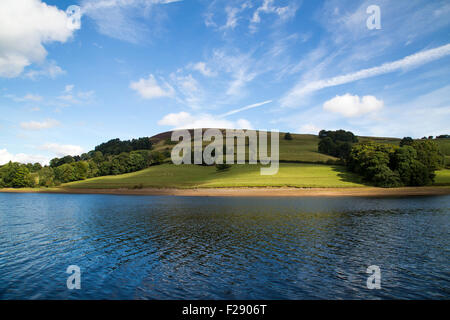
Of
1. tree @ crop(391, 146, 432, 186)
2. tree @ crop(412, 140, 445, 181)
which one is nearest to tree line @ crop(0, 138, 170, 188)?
tree @ crop(391, 146, 432, 186)

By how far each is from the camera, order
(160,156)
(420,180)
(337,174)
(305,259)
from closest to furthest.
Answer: (305,259), (420,180), (337,174), (160,156)

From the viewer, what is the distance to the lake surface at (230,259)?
1511cm

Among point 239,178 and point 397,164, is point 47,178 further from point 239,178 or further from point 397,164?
point 397,164

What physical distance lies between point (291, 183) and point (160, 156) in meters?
91.0

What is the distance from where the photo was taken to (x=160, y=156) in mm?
155875

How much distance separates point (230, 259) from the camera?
20.9m

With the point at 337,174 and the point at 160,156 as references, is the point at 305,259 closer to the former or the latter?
the point at 337,174

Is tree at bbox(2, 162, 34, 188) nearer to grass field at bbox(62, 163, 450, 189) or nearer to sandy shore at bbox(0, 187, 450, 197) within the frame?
grass field at bbox(62, 163, 450, 189)

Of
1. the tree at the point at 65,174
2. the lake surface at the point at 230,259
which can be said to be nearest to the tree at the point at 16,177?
the tree at the point at 65,174

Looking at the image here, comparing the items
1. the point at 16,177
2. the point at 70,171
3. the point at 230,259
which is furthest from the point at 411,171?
the point at 16,177

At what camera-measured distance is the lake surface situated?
49.6 ft

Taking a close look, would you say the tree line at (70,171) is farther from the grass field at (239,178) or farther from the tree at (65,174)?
the grass field at (239,178)

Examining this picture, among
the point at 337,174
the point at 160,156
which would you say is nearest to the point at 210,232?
the point at 337,174

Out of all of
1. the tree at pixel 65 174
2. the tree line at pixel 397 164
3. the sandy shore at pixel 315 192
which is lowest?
the sandy shore at pixel 315 192
